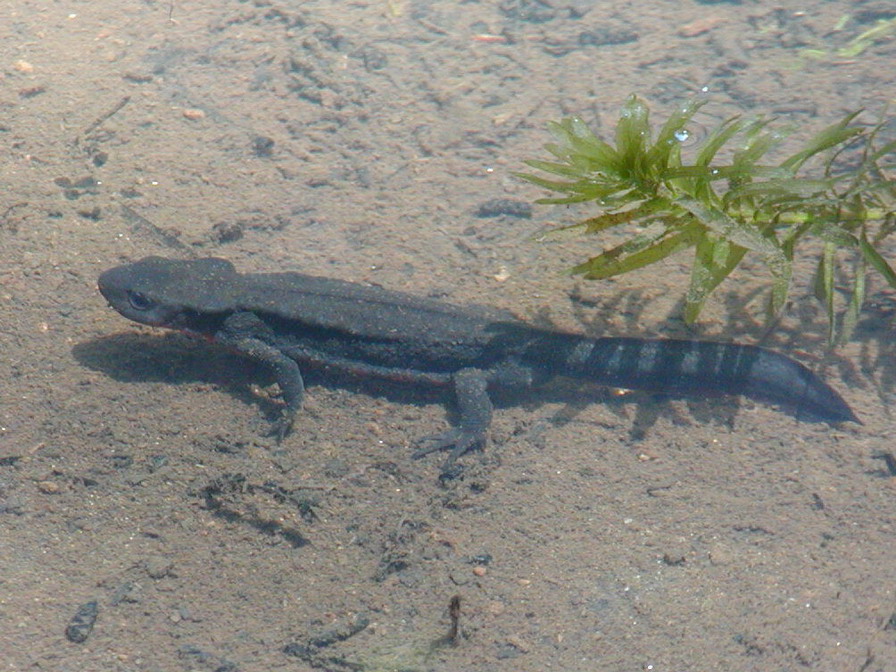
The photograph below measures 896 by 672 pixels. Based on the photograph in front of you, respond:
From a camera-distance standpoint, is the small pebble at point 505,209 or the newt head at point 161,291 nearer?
Result: the newt head at point 161,291

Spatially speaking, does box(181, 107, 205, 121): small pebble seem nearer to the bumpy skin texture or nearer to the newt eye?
the bumpy skin texture

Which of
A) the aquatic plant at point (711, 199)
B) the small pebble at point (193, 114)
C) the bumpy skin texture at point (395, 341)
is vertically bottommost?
the bumpy skin texture at point (395, 341)

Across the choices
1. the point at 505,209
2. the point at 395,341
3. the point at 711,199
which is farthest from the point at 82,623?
the point at 505,209

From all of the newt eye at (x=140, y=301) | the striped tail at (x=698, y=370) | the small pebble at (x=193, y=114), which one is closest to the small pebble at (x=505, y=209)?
the striped tail at (x=698, y=370)

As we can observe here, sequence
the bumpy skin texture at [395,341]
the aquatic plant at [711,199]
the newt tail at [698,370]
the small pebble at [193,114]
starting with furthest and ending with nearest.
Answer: the small pebble at [193,114] → the bumpy skin texture at [395,341] → the newt tail at [698,370] → the aquatic plant at [711,199]

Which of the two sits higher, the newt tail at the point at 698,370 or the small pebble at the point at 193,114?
the small pebble at the point at 193,114

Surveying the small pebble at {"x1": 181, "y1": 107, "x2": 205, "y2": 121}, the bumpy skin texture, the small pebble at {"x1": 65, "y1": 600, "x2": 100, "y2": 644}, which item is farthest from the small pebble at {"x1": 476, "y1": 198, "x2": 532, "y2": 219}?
the small pebble at {"x1": 65, "y1": 600, "x2": 100, "y2": 644}

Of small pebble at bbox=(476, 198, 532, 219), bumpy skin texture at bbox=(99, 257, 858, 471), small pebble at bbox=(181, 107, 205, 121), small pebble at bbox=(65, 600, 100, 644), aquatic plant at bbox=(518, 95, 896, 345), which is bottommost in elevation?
small pebble at bbox=(65, 600, 100, 644)

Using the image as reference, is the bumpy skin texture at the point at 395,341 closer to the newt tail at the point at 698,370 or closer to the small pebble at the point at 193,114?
the newt tail at the point at 698,370

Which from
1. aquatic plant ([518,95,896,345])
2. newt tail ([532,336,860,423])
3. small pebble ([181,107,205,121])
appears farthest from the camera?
small pebble ([181,107,205,121])
